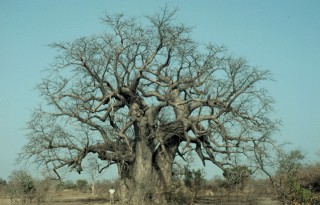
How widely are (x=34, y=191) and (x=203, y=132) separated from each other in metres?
10.2

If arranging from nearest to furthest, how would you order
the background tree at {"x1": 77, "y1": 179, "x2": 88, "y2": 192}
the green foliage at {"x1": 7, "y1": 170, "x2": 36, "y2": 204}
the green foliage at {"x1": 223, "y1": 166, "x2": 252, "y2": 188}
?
the green foliage at {"x1": 223, "y1": 166, "x2": 252, "y2": 188}, the green foliage at {"x1": 7, "y1": 170, "x2": 36, "y2": 204}, the background tree at {"x1": 77, "y1": 179, "x2": 88, "y2": 192}

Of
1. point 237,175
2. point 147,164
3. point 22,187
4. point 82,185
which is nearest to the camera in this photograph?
point 237,175

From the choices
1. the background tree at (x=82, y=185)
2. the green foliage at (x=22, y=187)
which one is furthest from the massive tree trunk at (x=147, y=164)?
the background tree at (x=82, y=185)

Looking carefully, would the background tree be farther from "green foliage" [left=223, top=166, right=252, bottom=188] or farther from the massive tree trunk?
"green foliage" [left=223, top=166, right=252, bottom=188]

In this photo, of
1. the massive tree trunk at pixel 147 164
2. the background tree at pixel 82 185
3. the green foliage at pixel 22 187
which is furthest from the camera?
the background tree at pixel 82 185

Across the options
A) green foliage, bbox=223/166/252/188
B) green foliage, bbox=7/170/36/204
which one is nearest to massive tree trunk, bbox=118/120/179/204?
green foliage, bbox=223/166/252/188

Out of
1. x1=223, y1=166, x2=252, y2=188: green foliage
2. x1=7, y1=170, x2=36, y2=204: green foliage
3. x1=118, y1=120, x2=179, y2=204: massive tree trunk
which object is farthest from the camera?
x1=7, y1=170, x2=36, y2=204: green foliage

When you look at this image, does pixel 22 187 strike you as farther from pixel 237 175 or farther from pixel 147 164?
pixel 237 175

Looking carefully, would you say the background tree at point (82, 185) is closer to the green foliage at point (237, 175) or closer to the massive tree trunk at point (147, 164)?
the massive tree trunk at point (147, 164)

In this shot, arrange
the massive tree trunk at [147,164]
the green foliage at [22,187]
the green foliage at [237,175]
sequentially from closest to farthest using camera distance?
1. the green foliage at [237,175]
2. the massive tree trunk at [147,164]
3. the green foliage at [22,187]

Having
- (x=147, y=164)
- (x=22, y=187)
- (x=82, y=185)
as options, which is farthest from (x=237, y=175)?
(x=82, y=185)

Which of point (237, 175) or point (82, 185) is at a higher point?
point (82, 185)

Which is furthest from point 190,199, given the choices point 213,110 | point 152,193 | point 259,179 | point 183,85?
point 183,85

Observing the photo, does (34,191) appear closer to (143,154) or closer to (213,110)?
(143,154)
